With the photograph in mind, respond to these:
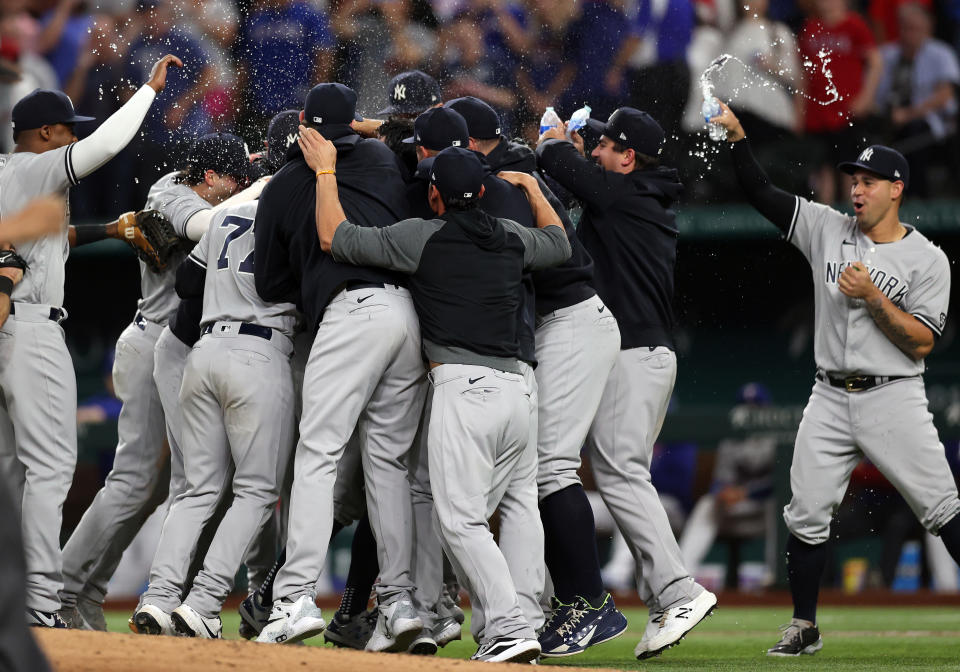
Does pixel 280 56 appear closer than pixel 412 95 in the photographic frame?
No

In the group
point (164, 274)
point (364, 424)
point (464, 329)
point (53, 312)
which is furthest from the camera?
point (164, 274)

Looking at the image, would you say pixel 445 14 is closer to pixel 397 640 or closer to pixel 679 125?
pixel 679 125

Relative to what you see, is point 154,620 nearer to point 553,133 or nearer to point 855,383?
point 553,133

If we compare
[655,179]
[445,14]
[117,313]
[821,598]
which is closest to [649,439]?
[655,179]

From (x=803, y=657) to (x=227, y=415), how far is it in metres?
2.50

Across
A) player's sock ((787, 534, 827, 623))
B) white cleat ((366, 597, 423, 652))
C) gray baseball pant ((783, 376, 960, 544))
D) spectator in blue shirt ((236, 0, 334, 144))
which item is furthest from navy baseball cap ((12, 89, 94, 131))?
player's sock ((787, 534, 827, 623))

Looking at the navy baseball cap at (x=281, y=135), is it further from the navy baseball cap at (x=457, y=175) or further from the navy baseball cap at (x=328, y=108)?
the navy baseball cap at (x=457, y=175)

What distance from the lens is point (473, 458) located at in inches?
163

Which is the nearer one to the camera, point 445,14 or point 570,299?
point 570,299

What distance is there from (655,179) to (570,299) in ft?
2.30

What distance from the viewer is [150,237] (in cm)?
513

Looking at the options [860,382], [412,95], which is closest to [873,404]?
[860,382]

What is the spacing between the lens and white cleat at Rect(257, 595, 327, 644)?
159 inches

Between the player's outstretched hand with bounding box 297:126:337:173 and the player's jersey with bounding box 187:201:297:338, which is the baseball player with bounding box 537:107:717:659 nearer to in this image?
the player's outstretched hand with bounding box 297:126:337:173
